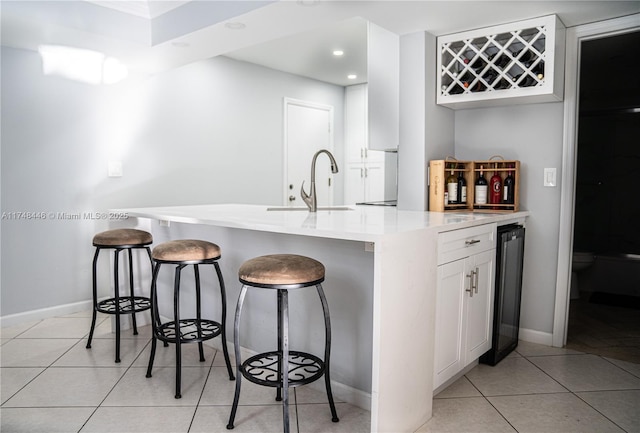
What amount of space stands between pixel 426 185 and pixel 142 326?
2297mm

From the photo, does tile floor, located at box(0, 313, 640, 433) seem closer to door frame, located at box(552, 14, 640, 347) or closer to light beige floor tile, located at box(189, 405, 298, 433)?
light beige floor tile, located at box(189, 405, 298, 433)

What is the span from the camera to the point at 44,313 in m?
3.58

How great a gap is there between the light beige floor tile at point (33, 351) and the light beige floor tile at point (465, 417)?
2.22m

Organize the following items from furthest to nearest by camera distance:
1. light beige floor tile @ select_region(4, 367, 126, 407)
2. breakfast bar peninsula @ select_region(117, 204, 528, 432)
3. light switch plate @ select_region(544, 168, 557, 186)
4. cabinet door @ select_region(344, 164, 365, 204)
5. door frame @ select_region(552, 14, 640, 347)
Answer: cabinet door @ select_region(344, 164, 365, 204) < light switch plate @ select_region(544, 168, 557, 186) < door frame @ select_region(552, 14, 640, 347) < light beige floor tile @ select_region(4, 367, 126, 407) < breakfast bar peninsula @ select_region(117, 204, 528, 432)

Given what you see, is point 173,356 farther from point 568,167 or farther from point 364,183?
point 364,183

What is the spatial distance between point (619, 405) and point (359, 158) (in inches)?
174

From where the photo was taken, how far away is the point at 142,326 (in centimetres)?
335

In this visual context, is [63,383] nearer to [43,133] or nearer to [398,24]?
[43,133]

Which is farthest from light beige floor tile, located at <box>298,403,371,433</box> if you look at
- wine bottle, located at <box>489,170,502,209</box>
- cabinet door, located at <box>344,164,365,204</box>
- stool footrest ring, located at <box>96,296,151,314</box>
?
cabinet door, located at <box>344,164,365,204</box>

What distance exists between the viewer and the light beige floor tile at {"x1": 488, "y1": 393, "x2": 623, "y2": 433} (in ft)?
6.59

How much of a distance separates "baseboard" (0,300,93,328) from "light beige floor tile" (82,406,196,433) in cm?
178

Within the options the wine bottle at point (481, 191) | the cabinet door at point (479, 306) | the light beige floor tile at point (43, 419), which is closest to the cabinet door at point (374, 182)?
the wine bottle at point (481, 191)

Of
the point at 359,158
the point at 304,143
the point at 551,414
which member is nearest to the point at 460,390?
the point at 551,414

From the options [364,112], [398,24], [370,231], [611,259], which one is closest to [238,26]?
[398,24]
